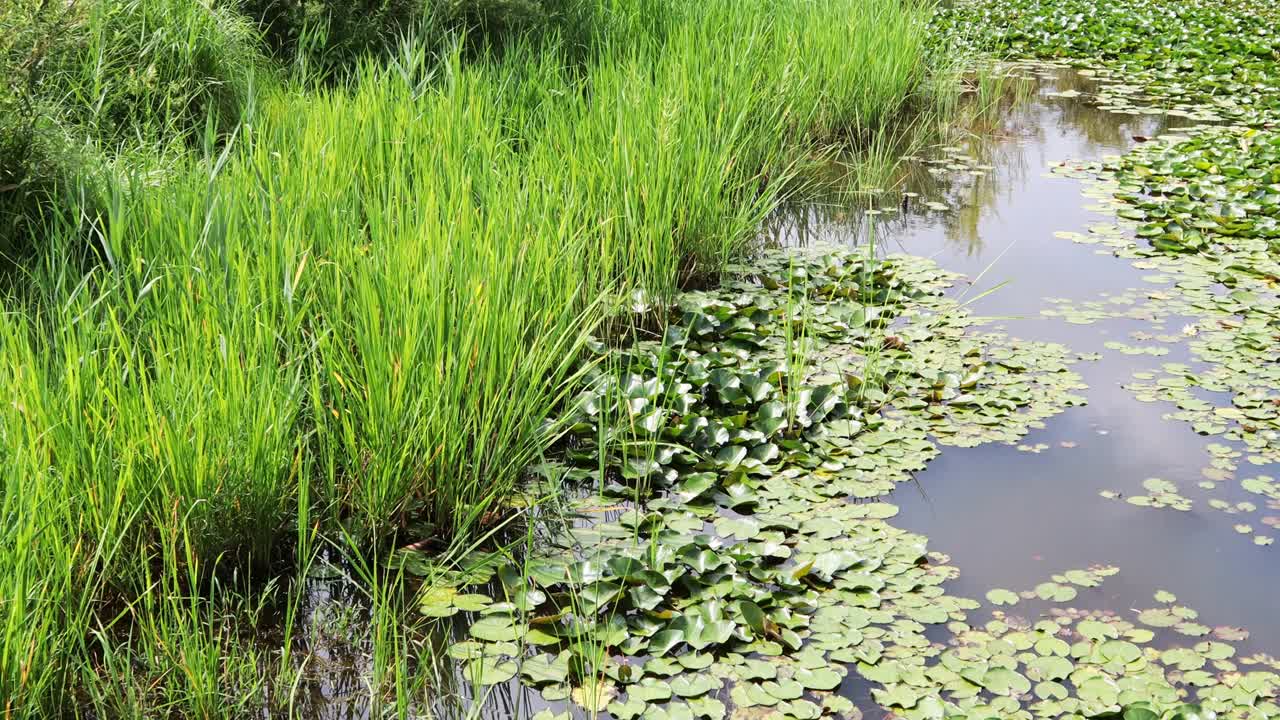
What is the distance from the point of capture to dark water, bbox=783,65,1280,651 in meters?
2.69

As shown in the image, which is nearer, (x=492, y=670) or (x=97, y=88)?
(x=492, y=670)

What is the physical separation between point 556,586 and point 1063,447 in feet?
5.47

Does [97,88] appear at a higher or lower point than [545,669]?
higher

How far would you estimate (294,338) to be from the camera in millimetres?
2805

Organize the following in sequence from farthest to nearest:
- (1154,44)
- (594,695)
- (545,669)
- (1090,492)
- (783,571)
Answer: (1154,44) < (1090,492) < (783,571) < (545,669) < (594,695)

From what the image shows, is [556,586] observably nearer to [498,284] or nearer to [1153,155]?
[498,284]

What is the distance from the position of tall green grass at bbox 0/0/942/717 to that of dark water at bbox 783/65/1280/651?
44.6 inches

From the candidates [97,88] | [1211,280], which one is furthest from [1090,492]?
[97,88]

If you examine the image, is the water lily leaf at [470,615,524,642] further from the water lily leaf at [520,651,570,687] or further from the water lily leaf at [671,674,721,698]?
the water lily leaf at [671,674,721,698]

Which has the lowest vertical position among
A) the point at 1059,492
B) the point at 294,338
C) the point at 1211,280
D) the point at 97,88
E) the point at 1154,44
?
the point at 1059,492

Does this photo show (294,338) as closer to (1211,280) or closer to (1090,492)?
(1090,492)

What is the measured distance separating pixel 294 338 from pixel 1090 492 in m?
2.23

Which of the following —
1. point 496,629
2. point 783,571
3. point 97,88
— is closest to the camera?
point 496,629

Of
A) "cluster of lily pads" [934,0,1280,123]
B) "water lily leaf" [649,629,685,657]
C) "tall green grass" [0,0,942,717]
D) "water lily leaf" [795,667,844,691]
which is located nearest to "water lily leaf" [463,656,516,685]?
"water lily leaf" [649,629,685,657]
